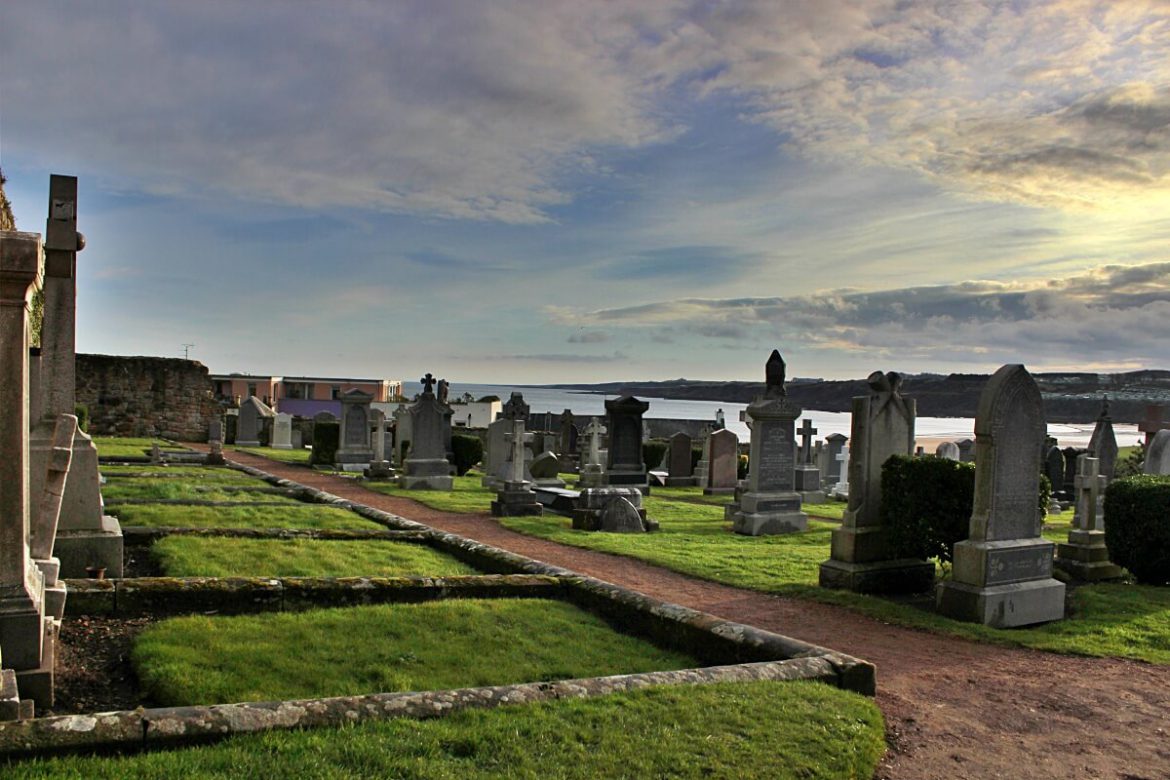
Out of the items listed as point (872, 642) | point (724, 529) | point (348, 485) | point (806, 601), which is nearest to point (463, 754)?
point (872, 642)

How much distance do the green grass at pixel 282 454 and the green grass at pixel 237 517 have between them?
46.3 feet

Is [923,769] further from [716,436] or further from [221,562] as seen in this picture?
[716,436]

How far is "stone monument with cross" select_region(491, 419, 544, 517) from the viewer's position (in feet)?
50.8

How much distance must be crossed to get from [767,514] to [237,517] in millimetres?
8520

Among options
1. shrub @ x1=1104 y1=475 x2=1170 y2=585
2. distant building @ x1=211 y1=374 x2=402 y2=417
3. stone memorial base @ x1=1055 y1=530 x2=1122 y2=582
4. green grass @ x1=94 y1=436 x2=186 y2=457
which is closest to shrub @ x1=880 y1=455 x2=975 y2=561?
stone memorial base @ x1=1055 y1=530 x2=1122 y2=582

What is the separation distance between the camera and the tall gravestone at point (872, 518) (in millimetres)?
9094

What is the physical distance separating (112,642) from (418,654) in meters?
1.94

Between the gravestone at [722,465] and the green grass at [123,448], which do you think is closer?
the green grass at [123,448]

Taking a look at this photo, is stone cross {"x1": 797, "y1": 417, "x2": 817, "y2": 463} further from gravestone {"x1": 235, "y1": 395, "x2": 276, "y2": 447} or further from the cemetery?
gravestone {"x1": 235, "y1": 395, "x2": 276, "y2": 447}

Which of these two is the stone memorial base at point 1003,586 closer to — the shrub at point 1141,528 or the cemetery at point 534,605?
the cemetery at point 534,605

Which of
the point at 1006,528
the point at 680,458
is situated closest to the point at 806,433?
the point at 680,458

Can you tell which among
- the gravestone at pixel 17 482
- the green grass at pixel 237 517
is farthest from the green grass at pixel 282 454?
the gravestone at pixel 17 482

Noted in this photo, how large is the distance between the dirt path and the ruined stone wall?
28.3m

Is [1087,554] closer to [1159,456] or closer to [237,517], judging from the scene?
[1159,456]
